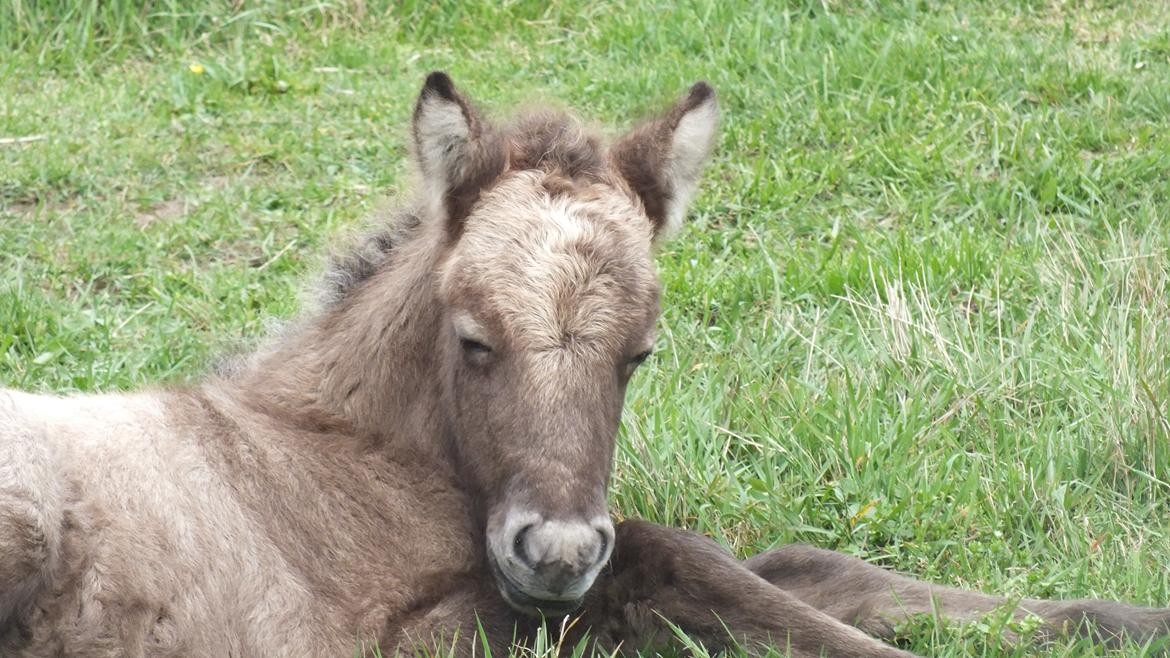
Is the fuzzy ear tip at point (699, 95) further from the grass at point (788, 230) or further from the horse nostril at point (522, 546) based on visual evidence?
the horse nostril at point (522, 546)

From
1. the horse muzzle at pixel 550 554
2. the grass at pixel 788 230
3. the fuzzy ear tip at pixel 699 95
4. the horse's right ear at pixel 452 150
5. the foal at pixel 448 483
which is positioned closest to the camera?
the horse muzzle at pixel 550 554

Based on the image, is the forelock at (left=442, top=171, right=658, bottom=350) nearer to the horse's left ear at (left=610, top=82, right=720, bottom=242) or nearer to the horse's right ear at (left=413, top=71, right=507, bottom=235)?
the horse's right ear at (left=413, top=71, right=507, bottom=235)

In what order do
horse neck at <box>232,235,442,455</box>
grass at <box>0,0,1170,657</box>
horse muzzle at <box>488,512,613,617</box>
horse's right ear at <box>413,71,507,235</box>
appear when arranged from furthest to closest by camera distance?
grass at <box>0,0,1170,657</box>
horse neck at <box>232,235,442,455</box>
horse's right ear at <box>413,71,507,235</box>
horse muzzle at <box>488,512,613,617</box>

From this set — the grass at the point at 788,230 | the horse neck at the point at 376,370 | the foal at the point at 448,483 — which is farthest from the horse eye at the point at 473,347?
the grass at the point at 788,230

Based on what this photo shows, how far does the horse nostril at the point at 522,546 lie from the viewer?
407 centimetres

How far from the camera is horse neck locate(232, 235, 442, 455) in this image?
4.85 meters

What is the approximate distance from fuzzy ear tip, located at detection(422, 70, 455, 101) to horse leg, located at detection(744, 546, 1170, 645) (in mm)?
1982

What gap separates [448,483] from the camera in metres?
4.83

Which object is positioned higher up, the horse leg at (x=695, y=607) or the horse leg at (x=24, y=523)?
the horse leg at (x=24, y=523)

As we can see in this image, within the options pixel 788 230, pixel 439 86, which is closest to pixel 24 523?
pixel 439 86

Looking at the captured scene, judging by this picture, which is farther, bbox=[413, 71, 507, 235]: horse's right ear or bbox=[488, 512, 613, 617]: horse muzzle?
bbox=[413, 71, 507, 235]: horse's right ear

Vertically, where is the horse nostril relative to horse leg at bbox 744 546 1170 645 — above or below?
above

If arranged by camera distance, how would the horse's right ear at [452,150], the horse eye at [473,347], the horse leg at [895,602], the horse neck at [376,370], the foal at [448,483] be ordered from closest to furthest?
the foal at [448,483], the horse eye at [473,347], the horse leg at [895,602], the horse's right ear at [452,150], the horse neck at [376,370]

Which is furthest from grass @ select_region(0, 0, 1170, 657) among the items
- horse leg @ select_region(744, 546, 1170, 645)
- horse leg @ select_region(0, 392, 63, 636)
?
horse leg @ select_region(0, 392, 63, 636)
